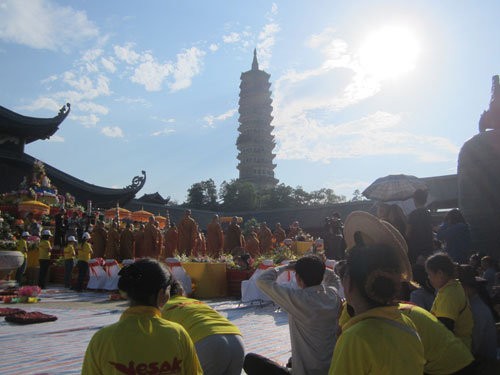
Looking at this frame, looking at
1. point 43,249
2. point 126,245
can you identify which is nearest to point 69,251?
point 43,249

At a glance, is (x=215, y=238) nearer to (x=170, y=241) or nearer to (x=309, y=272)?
(x=170, y=241)

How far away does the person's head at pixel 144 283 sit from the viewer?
207 centimetres

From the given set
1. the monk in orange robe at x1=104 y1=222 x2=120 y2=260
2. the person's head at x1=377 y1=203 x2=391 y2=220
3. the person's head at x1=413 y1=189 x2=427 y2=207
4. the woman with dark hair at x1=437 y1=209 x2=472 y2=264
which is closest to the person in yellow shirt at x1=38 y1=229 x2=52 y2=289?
the monk in orange robe at x1=104 y1=222 x2=120 y2=260

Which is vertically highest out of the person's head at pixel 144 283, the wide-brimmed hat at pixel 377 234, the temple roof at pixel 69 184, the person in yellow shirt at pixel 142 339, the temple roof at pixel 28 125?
the temple roof at pixel 28 125

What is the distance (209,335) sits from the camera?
9.02 feet

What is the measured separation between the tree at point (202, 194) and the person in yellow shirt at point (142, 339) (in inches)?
2083

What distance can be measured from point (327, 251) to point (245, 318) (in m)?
6.17

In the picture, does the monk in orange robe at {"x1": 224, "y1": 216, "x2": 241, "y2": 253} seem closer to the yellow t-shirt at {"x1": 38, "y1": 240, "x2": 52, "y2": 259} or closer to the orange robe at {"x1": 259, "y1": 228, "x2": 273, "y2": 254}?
the orange robe at {"x1": 259, "y1": 228, "x2": 273, "y2": 254}

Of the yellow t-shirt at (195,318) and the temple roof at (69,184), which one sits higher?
the temple roof at (69,184)

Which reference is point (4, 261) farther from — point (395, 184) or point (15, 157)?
point (15, 157)

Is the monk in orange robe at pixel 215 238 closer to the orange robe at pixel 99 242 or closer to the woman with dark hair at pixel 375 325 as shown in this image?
the orange robe at pixel 99 242

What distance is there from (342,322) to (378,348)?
4.31 ft

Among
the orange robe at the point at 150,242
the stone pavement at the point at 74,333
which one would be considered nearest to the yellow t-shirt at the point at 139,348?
the stone pavement at the point at 74,333

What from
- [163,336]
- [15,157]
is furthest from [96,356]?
[15,157]
